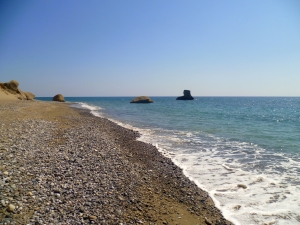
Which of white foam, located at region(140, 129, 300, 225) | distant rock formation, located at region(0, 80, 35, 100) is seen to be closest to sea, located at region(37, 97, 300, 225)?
white foam, located at region(140, 129, 300, 225)

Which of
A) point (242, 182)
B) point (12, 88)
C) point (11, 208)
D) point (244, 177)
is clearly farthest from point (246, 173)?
point (12, 88)

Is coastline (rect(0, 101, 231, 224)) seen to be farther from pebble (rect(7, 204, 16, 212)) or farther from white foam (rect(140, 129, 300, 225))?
white foam (rect(140, 129, 300, 225))

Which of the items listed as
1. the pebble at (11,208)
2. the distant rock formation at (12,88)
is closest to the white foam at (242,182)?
the pebble at (11,208)

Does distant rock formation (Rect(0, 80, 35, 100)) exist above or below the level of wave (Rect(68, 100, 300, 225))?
above

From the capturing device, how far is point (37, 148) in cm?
987

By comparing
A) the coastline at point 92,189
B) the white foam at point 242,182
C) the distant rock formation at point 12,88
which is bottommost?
the white foam at point 242,182

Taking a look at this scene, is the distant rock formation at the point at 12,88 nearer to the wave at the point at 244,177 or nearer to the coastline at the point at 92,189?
the coastline at the point at 92,189

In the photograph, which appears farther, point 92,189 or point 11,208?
point 92,189

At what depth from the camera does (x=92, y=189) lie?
6.58 meters

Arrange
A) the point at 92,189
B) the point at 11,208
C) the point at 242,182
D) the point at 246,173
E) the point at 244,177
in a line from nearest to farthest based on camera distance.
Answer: the point at 11,208
the point at 92,189
the point at 242,182
the point at 244,177
the point at 246,173

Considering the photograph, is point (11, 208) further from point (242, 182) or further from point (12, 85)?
point (12, 85)

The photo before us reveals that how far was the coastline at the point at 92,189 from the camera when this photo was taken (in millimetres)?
5266

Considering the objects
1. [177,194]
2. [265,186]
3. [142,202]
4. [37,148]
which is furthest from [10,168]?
[265,186]

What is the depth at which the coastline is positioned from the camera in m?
5.27
